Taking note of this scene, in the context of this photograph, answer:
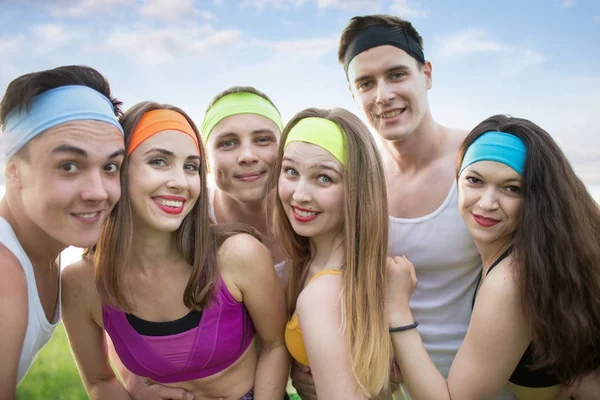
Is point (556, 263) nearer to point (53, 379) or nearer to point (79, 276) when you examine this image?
point (79, 276)

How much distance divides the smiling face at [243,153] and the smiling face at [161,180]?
2.78 feet

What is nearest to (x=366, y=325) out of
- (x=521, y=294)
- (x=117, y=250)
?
(x=521, y=294)

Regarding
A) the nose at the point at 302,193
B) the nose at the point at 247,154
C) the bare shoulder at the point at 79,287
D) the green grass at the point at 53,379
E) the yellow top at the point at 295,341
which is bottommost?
the green grass at the point at 53,379

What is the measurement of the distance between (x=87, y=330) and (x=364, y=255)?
2.07m

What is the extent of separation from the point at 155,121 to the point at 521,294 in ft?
8.21

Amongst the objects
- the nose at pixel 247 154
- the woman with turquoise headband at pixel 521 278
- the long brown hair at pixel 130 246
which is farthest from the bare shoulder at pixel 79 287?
the woman with turquoise headband at pixel 521 278

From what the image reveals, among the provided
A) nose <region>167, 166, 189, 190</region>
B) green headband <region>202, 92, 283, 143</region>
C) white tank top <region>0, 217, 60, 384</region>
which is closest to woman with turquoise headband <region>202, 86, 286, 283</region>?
green headband <region>202, 92, 283, 143</region>

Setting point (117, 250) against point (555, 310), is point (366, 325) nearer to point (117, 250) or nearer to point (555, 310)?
point (555, 310)

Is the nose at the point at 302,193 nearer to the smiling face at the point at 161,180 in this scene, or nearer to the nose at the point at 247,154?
the smiling face at the point at 161,180

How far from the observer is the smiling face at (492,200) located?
3.36m

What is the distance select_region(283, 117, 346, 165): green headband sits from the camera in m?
3.36

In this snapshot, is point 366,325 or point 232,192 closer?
point 366,325

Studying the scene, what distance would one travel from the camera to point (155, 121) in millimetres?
3389

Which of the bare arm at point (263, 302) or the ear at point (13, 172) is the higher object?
the ear at point (13, 172)
